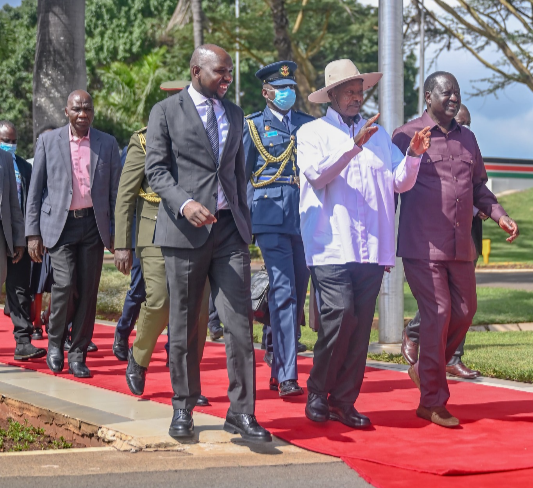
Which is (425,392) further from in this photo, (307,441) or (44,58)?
(44,58)

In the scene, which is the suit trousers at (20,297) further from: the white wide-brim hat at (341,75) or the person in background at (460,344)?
the white wide-brim hat at (341,75)

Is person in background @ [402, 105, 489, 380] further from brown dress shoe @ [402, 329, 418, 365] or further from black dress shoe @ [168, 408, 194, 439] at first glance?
black dress shoe @ [168, 408, 194, 439]

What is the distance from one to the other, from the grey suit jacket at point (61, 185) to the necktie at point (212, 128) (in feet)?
8.26

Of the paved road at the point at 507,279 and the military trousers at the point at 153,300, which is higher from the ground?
the military trousers at the point at 153,300

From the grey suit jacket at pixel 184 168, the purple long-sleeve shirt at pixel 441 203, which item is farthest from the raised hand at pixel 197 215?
the purple long-sleeve shirt at pixel 441 203

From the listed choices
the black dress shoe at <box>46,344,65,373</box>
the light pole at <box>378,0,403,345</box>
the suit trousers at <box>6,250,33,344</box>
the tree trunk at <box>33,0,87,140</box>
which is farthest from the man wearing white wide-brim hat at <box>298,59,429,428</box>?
the tree trunk at <box>33,0,87,140</box>

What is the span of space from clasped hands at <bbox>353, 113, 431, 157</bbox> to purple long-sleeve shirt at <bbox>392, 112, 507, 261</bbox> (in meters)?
0.31

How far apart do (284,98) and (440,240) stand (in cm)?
184

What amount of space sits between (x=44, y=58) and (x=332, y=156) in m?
7.79

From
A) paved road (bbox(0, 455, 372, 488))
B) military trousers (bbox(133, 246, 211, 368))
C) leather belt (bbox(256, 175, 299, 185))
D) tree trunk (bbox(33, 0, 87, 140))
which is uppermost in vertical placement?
tree trunk (bbox(33, 0, 87, 140))

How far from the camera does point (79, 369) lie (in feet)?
25.0

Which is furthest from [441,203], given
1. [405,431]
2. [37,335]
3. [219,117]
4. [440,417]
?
[37,335]

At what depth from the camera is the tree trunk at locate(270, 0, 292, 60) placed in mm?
26047

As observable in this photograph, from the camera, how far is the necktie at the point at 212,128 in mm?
5293
